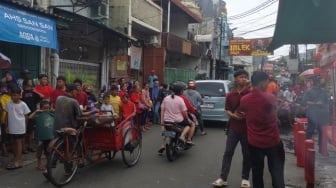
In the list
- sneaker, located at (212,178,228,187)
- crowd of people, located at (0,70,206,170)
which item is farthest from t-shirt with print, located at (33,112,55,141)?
sneaker, located at (212,178,228,187)

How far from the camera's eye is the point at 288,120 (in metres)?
14.2

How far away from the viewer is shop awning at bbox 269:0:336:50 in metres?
4.46

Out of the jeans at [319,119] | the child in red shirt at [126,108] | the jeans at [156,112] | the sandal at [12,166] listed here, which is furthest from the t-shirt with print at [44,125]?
the jeans at [156,112]

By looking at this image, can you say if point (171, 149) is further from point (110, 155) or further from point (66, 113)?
point (66, 113)

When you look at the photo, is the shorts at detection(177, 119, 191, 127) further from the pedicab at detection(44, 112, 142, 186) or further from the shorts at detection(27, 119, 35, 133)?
the shorts at detection(27, 119, 35, 133)

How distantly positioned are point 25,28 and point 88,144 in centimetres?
410

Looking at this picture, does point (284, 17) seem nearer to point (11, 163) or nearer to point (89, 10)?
point (11, 163)

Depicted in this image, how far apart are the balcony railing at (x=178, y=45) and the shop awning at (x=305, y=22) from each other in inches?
697

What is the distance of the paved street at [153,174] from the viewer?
6.43 metres

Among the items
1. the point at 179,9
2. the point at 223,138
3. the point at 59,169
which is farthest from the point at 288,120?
the point at 179,9

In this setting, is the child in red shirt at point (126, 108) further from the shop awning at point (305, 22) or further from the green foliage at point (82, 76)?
the green foliage at point (82, 76)

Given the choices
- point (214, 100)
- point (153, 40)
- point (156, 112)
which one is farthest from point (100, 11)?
point (214, 100)

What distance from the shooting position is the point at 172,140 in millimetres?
8195

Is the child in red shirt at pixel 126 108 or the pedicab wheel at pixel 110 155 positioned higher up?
the child in red shirt at pixel 126 108
